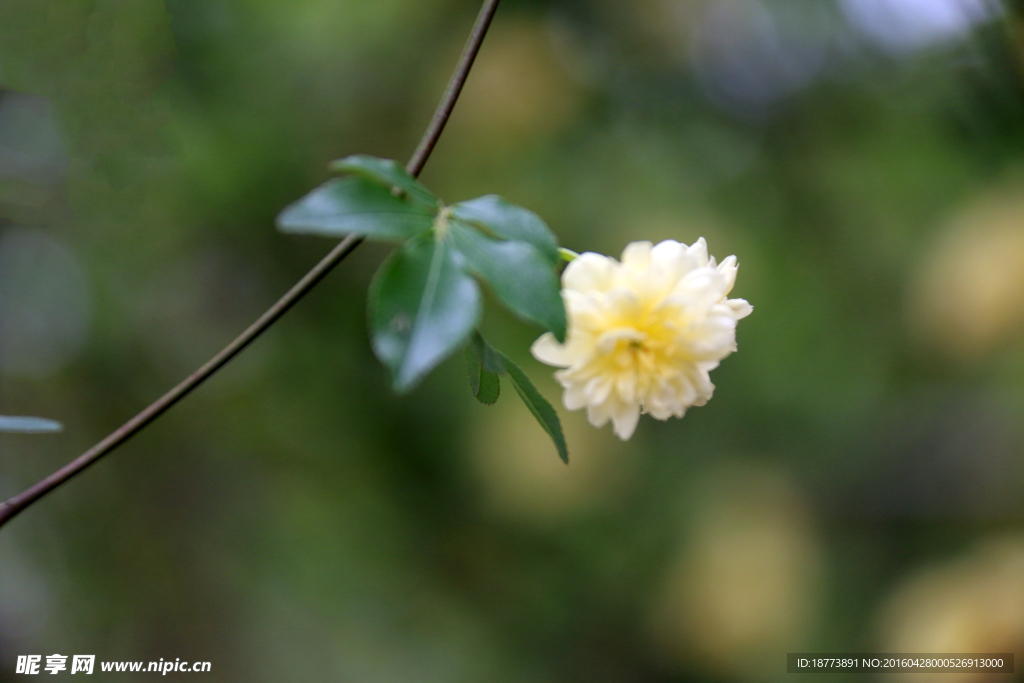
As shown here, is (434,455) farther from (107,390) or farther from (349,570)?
(107,390)

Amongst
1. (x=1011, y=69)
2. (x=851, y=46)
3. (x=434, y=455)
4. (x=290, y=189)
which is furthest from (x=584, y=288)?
(x=851, y=46)

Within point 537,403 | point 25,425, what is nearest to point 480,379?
point 537,403

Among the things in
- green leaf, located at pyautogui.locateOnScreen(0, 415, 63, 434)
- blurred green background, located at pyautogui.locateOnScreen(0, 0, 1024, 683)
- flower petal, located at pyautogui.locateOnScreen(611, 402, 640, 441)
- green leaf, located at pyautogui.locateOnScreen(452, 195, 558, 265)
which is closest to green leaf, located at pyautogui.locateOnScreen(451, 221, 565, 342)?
green leaf, located at pyautogui.locateOnScreen(452, 195, 558, 265)

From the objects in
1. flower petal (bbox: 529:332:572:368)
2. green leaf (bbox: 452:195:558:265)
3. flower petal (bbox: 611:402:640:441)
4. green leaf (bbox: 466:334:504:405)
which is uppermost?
green leaf (bbox: 452:195:558:265)

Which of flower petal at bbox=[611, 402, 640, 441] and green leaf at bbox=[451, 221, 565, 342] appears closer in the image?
green leaf at bbox=[451, 221, 565, 342]

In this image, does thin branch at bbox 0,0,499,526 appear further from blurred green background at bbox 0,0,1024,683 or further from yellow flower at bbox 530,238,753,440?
blurred green background at bbox 0,0,1024,683

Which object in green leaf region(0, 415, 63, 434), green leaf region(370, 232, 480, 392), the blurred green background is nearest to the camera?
green leaf region(370, 232, 480, 392)

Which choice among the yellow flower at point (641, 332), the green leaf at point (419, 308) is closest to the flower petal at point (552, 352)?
the yellow flower at point (641, 332)
